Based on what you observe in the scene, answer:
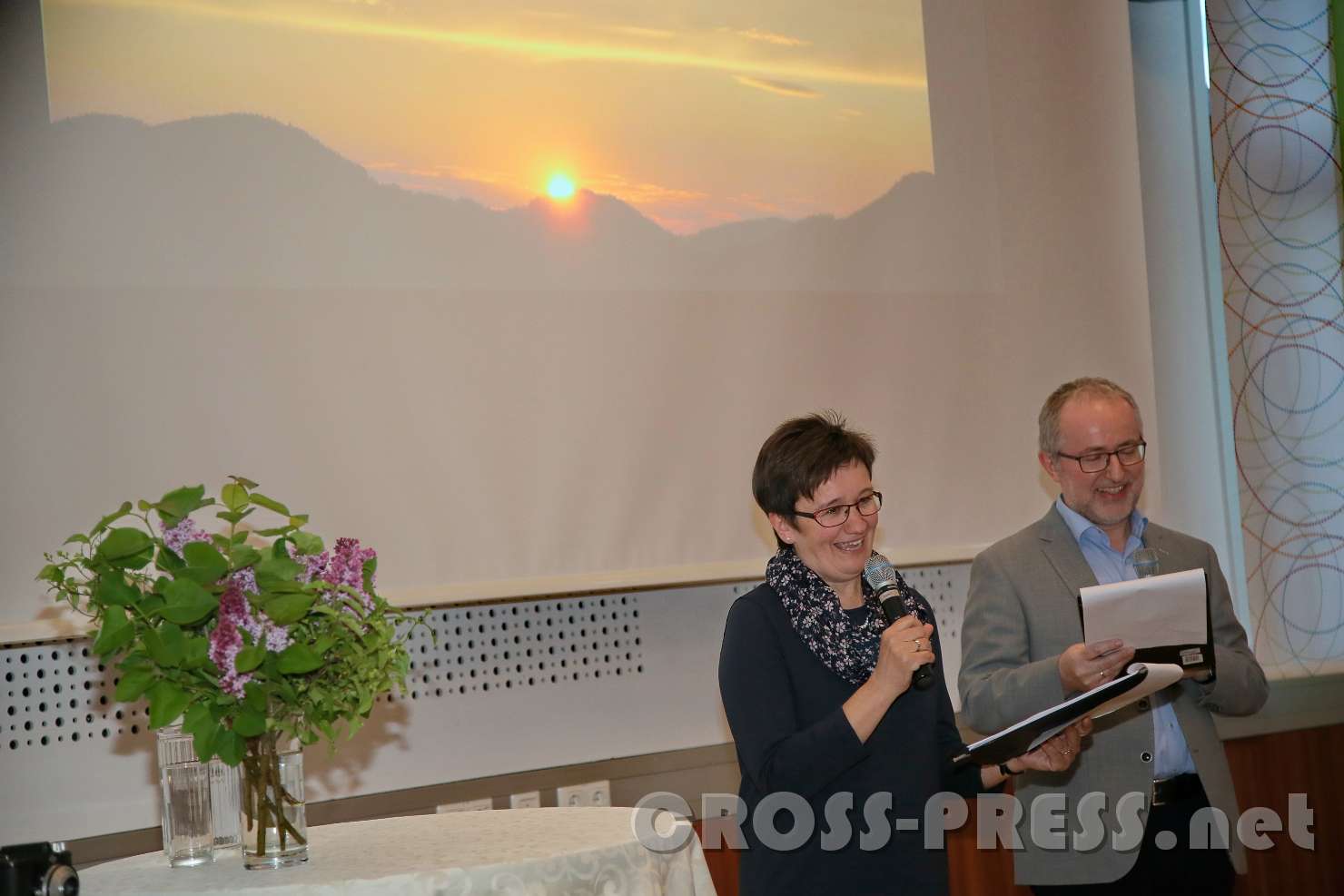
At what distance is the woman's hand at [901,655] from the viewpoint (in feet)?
6.16

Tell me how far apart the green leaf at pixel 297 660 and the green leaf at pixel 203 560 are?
0.14 meters

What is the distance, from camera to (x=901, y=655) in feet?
6.16

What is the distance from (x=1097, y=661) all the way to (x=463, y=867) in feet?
3.73

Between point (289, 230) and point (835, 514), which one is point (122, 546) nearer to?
point (835, 514)

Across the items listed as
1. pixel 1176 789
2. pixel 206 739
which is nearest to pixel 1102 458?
pixel 1176 789

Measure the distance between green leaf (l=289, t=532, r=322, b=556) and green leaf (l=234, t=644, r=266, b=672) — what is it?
0.17m

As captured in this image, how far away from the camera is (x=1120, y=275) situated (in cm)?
395

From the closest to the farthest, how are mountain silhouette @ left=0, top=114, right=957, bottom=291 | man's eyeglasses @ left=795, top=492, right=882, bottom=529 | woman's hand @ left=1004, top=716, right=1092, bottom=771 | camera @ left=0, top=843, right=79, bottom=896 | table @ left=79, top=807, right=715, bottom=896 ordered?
camera @ left=0, top=843, right=79, bottom=896 < table @ left=79, top=807, right=715, bottom=896 < man's eyeglasses @ left=795, top=492, right=882, bottom=529 < woman's hand @ left=1004, top=716, right=1092, bottom=771 < mountain silhouette @ left=0, top=114, right=957, bottom=291

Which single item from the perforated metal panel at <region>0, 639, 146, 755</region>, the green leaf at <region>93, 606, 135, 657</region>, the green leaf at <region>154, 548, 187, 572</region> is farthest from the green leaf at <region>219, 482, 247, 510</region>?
the perforated metal panel at <region>0, 639, 146, 755</region>

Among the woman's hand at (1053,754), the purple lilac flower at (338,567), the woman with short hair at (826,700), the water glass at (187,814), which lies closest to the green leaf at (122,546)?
the purple lilac flower at (338,567)

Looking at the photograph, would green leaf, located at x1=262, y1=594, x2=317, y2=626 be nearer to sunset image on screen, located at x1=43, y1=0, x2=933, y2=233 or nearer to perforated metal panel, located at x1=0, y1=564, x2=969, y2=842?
perforated metal panel, located at x1=0, y1=564, x2=969, y2=842

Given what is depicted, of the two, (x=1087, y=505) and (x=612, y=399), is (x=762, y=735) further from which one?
(x=612, y=399)

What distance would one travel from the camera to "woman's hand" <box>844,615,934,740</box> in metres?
1.87

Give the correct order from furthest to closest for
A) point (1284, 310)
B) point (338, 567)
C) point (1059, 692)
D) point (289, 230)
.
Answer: point (1284, 310) < point (289, 230) < point (1059, 692) < point (338, 567)
